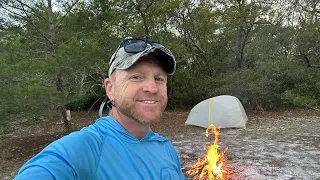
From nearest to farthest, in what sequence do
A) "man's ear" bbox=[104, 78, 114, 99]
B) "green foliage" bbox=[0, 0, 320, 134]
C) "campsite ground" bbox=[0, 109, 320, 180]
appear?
"man's ear" bbox=[104, 78, 114, 99]
"campsite ground" bbox=[0, 109, 320, 180]
"green foliage" bbox=[0, 0, 320, 134]

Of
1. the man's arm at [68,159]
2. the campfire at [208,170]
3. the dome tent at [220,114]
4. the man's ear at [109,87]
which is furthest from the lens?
the dome tent at [220,114]

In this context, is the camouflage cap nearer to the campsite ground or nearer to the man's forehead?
the man's forehead

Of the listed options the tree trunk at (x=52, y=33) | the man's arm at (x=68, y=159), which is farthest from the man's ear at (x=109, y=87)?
the tree trunk at (x=52, y=33)

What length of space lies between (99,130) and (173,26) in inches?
617

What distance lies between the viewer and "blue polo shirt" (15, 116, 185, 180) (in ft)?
3.22

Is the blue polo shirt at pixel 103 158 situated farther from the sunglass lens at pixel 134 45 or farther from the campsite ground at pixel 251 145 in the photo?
the campsite ground at pixel 251 145

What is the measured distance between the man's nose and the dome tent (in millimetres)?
9457

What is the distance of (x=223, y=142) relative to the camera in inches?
341

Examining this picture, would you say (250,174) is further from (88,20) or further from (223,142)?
(88,20)

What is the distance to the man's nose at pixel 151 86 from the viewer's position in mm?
1332

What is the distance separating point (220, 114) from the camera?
10.6 metres

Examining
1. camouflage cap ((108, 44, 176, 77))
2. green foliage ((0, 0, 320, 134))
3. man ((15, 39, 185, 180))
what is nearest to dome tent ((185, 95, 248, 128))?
green foliage ((0, 0, 320, 134))

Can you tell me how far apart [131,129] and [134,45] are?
391 millimetres

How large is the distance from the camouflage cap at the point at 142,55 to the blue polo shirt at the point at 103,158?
0.26 meters
